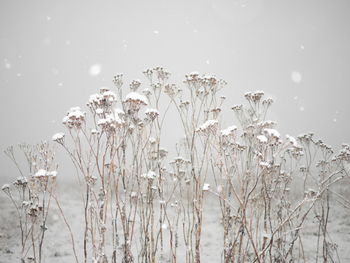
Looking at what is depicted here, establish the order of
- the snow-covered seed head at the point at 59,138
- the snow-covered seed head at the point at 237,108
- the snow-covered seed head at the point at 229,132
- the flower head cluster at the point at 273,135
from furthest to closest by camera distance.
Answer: the snow-covered seed head at the point at 237,108
the snow-covered seed head at the point at 59,138
the snow-covered seed head at the point at 229,132
the flower head cluster at the point at 273,135

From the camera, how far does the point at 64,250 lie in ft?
38.1

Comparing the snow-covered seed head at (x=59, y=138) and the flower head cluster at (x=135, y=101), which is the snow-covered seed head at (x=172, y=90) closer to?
the flower head cluster at (x=135, y=101)

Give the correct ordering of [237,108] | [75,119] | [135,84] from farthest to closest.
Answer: [237,108], [135,84], [75,119]

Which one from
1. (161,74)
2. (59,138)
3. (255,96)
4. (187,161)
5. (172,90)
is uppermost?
(161,74)

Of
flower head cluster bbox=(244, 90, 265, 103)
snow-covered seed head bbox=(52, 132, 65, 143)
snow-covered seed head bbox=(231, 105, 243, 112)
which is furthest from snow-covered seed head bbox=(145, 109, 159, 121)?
flower head cluster bbox=(244, 90, 265, 103)

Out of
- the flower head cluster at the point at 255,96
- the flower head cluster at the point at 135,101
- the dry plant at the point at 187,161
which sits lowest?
the dry plant at the point at 187,161

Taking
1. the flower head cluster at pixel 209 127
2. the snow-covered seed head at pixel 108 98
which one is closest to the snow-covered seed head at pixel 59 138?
the snow-covered seed head at pixel 108 98

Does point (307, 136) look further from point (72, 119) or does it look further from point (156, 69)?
point (72, 119)

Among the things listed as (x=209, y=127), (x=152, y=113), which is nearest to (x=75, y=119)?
(x=152, y=113)

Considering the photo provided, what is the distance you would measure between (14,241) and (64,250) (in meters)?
2.63

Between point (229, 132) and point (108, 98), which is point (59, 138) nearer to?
point (108, 98)

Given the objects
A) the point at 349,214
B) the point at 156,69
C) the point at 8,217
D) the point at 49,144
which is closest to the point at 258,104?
the point at 156,69

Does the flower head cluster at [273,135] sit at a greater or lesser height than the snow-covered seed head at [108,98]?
lesser

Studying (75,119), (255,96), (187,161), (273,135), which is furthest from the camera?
(187,161)
